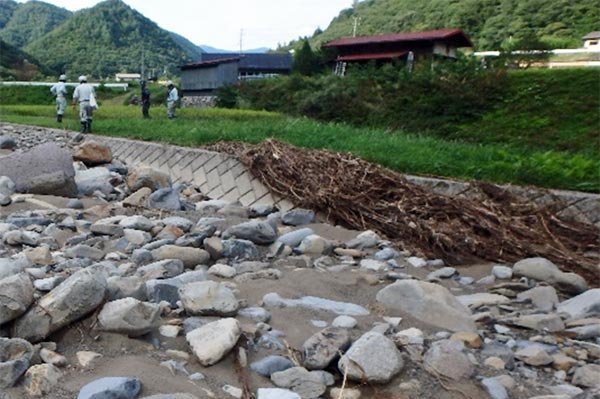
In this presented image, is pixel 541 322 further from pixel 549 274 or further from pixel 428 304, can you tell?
pixel 549 274

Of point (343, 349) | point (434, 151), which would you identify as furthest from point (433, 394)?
point (434, 151)

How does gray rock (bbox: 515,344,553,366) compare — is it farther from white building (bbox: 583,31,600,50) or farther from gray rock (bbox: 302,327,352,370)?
white building (bbox: 583,31,600,50)

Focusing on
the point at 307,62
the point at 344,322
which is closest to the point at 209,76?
the point at 307,62

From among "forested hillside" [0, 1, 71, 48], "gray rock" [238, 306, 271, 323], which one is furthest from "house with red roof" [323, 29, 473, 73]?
"forested hillside" [0, 1, 71, 48]

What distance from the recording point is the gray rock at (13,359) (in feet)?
7.31

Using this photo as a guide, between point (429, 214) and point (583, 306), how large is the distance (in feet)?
6.49

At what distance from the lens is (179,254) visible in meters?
3.97

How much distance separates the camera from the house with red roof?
24.8 meters

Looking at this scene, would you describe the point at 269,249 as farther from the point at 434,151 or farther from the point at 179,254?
the point at 434,151

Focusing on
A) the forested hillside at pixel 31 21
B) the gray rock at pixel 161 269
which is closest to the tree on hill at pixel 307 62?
the gray rock at pixel 161 269

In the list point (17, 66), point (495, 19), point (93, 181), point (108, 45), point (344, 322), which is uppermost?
point (495, 19)

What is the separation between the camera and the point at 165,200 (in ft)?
20.1

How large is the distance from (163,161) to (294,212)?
12.5 feet

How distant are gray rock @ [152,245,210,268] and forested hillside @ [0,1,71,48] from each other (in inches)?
3327
